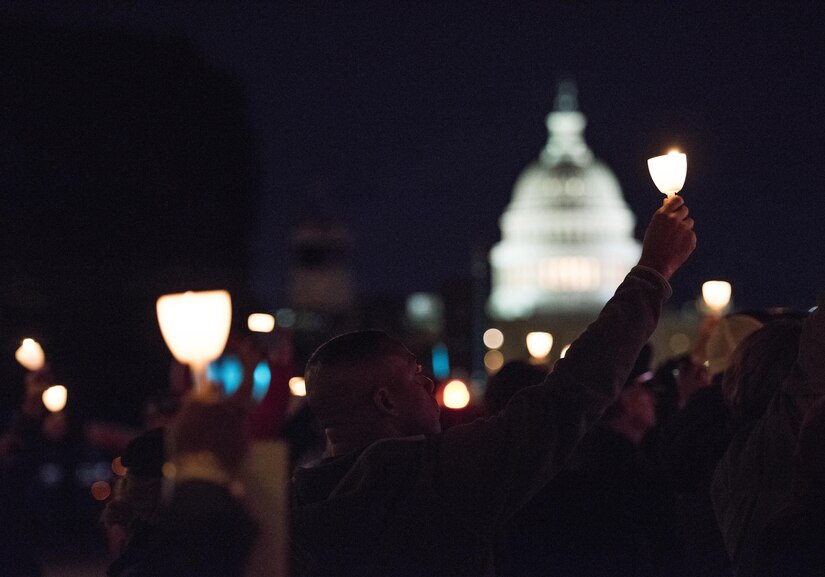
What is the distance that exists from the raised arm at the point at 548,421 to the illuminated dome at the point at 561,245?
97.4 metres

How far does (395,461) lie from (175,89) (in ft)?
122

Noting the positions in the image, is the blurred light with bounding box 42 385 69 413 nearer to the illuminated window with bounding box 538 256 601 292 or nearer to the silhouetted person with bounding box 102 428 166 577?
the silhouetted person with bounding box 102 428 166 577

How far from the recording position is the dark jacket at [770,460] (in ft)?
12.2

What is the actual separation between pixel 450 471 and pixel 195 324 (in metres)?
0.71

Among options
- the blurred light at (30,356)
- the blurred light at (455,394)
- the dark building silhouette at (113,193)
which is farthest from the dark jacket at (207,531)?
the dark building silhouette at (113,193)

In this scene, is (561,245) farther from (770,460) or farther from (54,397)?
(770,460)

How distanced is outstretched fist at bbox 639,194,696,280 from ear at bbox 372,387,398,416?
69 centimetres

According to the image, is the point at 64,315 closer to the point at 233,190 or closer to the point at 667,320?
the point at 233,190

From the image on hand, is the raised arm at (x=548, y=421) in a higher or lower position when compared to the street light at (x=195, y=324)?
lower

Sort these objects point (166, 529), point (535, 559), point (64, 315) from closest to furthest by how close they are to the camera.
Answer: point (166, 529) → point (535, 559) → point (64, 315)

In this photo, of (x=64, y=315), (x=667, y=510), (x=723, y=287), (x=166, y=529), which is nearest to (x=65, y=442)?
(x=723, y=287)

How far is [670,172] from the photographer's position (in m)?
3.68

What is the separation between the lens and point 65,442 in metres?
11.1

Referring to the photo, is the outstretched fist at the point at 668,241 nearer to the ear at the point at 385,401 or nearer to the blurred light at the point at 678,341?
the ear at the point at 385,401
